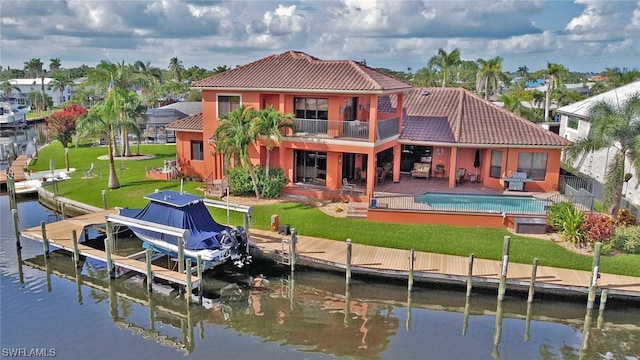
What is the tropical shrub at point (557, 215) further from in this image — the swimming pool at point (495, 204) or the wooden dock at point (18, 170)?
the wooden dock at point (18, 170)

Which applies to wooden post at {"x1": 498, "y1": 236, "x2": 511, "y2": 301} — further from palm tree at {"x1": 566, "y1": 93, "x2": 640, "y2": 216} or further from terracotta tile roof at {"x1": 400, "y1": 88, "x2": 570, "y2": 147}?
terracotta tile roof at {"x1": 400, "y1": 88, "x2": 570, "y2": 147}

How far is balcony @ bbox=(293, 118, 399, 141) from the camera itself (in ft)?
91.5

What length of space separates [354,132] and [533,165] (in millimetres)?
11090

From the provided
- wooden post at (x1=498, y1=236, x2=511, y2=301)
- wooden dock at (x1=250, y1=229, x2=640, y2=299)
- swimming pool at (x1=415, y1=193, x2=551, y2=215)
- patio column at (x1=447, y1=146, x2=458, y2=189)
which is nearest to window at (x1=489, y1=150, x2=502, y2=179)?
patio column at (x1=447, y1=146, x2=458, y2=189)

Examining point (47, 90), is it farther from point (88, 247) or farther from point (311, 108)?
point (88, 247)

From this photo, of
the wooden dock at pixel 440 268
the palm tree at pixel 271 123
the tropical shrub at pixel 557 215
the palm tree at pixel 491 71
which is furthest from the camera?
the palm tree at pixel 491 71

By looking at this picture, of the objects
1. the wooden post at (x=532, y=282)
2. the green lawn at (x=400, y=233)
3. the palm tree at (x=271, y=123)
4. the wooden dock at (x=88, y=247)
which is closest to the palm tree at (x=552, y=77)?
the green lawn at (x=400, y=233)

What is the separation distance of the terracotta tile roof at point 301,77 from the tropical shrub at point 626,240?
12.9 meters

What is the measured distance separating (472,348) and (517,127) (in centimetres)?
1772

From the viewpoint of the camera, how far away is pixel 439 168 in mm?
31922

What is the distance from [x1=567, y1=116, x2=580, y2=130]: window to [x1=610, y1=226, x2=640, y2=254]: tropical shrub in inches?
797

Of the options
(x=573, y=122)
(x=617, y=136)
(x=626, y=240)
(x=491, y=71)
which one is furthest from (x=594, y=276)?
(x=491, y=71)

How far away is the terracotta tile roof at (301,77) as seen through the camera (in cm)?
2759

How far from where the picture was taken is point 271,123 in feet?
89.1
